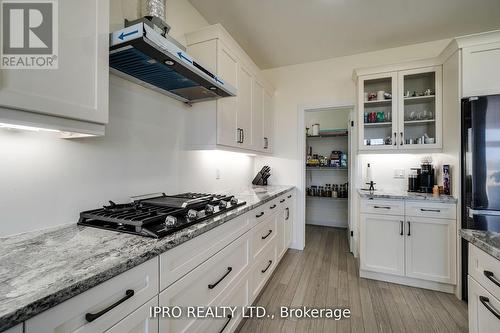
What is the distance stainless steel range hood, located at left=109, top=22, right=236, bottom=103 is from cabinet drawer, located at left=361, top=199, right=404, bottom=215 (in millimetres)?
1882

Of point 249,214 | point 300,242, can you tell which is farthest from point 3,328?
point 300,242

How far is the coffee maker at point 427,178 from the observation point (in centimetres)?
243

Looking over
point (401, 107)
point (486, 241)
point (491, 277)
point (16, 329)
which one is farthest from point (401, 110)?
point (16, 329)

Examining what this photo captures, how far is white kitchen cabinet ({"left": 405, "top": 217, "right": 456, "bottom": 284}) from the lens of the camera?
2.09 meters

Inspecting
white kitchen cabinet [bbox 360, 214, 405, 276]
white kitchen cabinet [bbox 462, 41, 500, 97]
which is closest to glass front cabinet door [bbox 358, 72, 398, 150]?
white kitchen cabinet [bbox 462, 41, 500, 97]

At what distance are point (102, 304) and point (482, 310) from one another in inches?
56.9

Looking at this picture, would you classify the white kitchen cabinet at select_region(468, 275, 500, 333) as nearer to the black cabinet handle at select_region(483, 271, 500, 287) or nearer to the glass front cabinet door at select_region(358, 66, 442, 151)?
the black cabinet handle at select_region(483, 271, 500, 287)

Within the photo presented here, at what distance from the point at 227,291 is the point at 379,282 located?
6.13 feet

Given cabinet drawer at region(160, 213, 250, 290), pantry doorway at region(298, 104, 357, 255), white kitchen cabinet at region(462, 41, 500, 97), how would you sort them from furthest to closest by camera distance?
pantry doorway at region(298, 104, 357, 255) → white kitchen cabinet at region(462, 41, 500, 97) → cabinet drawer at region(160, 213, 250, 290)

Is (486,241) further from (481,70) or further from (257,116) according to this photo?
(257,116)

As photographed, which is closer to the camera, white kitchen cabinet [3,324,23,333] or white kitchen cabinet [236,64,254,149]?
white kitchen cabinet [3,324,23,333]

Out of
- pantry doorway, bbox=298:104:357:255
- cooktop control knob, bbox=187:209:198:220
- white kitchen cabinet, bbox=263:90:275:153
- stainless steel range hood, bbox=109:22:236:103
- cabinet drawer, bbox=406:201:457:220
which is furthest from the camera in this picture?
pantry doorway, bbox=298:104:357:255

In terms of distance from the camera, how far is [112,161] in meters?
1.34

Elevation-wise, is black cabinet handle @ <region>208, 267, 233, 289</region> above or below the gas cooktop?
below
